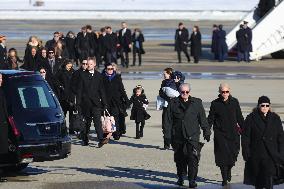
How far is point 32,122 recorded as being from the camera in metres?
15.4

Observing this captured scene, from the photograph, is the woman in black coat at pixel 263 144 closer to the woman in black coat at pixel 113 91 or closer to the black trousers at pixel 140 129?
the woman in black coat at pixel 113 91

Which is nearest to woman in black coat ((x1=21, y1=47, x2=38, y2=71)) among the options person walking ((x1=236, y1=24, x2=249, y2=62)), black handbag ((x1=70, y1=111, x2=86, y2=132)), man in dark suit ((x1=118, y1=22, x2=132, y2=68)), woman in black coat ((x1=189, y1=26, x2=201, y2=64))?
black handbag ((x1=70, y1=111, x2=86, y2=132))

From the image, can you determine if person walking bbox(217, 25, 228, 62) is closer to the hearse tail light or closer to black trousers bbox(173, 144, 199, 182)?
the hearse tail light

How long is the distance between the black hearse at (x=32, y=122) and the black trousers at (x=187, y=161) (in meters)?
1.80

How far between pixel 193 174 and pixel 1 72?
3.40 m

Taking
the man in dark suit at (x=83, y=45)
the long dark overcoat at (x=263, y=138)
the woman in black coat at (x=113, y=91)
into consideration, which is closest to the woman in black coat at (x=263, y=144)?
the long dark overcoat at (x=263, y=138)

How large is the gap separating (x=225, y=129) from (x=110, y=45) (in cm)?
2251

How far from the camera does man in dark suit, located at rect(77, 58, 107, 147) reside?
19.0 metres

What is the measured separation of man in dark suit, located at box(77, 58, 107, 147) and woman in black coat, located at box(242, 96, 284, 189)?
20.4ft

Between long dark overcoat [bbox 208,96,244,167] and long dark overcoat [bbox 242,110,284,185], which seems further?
long dark overcoat [bbox 208,96,244,167]

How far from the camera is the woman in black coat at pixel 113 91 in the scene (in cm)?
1998

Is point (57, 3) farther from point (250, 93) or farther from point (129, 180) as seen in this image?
point (129, 180)

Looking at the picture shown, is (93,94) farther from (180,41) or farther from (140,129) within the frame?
(180,41)

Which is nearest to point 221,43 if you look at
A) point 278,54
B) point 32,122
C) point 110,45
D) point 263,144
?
point 278,54
